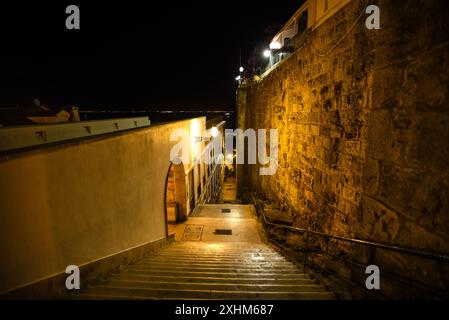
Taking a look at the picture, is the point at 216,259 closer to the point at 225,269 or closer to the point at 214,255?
the point at 214,255

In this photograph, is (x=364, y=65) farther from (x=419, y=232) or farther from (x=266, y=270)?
(x=266, y=270)

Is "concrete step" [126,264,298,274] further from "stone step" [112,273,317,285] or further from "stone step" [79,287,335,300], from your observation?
"stone step" [79,287,335,300]

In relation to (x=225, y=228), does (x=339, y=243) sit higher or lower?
higher

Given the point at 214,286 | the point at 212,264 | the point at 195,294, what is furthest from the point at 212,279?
the point at 212,264

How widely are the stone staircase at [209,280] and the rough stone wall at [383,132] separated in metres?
1.00

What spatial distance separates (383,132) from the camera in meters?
3.32

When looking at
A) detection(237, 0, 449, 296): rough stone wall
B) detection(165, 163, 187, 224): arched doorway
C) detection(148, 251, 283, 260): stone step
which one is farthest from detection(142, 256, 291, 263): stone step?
detection(165, 163, 187, 224): arched doorway

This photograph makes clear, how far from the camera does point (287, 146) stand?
9031mm

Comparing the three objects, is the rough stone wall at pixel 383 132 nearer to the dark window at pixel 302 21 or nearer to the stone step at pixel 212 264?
the stone step at pixel 212 264

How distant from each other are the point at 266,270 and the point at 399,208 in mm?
2490

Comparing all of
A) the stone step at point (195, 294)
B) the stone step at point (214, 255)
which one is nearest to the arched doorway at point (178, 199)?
the stone step at point (214, 255)

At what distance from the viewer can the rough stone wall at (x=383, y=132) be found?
250cm

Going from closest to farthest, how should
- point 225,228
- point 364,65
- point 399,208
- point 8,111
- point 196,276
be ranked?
1. point 399,208
2. point 196,276
3. point 364,65
4. point 8,111
5. point 225,228

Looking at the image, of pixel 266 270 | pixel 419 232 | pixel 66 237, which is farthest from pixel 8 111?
pixel 419 232
